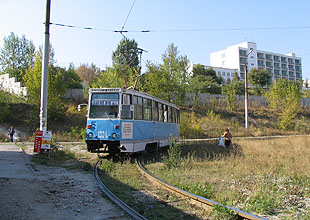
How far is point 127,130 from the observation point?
12016 millimetres

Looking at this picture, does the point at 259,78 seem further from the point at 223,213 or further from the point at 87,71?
the point at 223,213

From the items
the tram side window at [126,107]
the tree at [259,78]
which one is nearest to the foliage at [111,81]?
the tram side window at [126,107]

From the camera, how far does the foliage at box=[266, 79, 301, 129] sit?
39.9m

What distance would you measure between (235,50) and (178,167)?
9324 cm

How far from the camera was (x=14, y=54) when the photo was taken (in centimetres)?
5203

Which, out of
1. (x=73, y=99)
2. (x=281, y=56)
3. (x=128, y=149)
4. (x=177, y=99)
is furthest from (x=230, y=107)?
(x=281, y=56)

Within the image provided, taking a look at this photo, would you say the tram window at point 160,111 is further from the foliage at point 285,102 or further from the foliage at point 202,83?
the foliage at point 202,83

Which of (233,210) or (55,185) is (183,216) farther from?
(55,185)

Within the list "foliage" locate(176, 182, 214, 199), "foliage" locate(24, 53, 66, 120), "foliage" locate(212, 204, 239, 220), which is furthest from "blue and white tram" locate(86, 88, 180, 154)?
"foliage" locate(24, 53, 66, 120)

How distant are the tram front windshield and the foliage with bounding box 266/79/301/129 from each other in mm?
33657

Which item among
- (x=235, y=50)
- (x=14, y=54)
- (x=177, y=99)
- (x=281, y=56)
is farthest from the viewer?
(x=281, y=56)

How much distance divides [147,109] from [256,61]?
3802 inches

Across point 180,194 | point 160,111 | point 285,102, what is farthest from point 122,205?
point 285,102

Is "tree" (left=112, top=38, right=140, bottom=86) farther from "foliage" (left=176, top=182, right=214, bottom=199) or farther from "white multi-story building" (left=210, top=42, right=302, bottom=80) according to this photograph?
"white multi-story building" (left=210, top=42, right=302, bottom=80)
